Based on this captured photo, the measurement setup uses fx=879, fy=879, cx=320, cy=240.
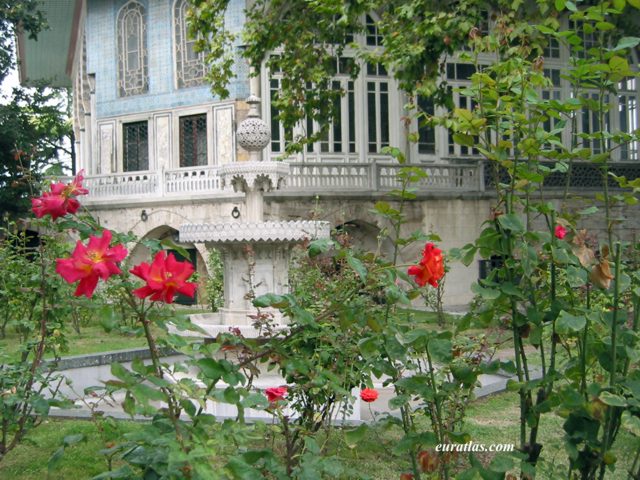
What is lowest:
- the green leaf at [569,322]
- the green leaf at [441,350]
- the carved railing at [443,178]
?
the green leaf at [441,350]

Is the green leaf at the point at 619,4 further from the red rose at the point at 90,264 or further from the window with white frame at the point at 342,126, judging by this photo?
the window with white frame at the point at 342,126

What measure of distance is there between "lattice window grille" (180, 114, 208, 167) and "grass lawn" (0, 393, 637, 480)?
1639 centimetres

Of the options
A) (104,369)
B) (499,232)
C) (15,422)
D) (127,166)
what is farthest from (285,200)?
(499,232)

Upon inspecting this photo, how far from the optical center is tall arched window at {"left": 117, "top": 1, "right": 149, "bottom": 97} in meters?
23.6

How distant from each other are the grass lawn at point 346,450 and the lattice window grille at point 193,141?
1639 centimetres

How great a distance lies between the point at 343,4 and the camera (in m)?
12.7

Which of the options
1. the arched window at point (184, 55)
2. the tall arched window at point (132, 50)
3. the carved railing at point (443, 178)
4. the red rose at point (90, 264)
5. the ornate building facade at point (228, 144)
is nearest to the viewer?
the red rose at point (90, 264)

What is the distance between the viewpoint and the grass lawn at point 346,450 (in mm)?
4910

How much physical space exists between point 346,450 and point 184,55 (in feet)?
62.0

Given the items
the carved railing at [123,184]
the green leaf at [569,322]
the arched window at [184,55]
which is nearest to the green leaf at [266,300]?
the green leaf at [569,322]

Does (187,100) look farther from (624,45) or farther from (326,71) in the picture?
(624,45)

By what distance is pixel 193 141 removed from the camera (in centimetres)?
2252

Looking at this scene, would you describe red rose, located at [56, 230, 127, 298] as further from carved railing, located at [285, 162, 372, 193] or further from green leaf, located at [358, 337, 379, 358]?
carved railing, located at [285, 162, 372, 193]

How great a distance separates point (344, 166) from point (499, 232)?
55.5 ft
